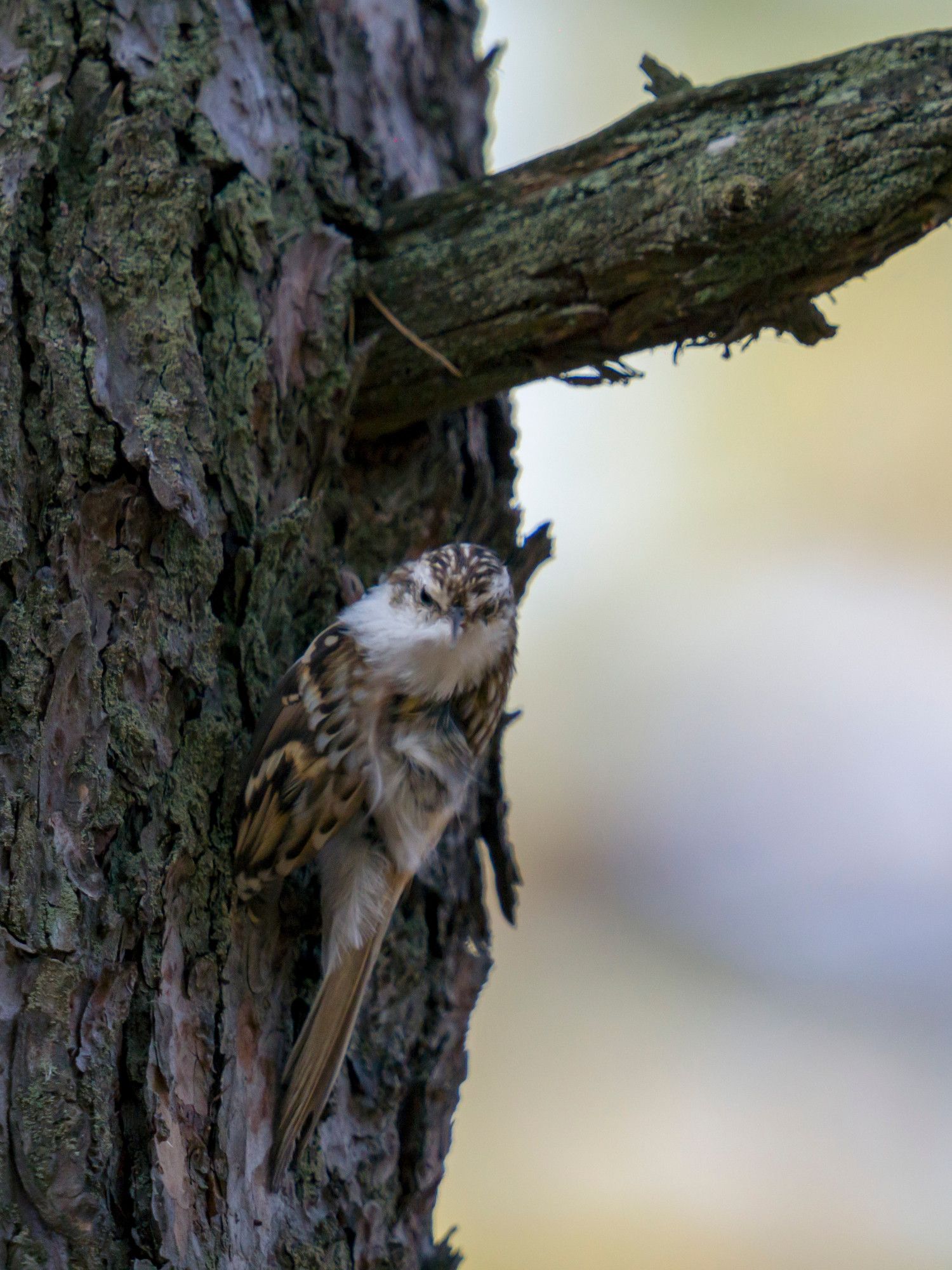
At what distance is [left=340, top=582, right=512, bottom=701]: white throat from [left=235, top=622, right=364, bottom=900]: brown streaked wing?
0.07 metres

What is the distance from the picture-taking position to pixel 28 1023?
1.26 metres

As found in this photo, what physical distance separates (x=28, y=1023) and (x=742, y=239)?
4.28ft

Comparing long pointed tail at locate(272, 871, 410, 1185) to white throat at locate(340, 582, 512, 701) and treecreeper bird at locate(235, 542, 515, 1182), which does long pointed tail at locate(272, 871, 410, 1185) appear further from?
white throat at locate(340, 582, 512, 701)

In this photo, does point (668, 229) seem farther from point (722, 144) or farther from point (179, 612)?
point (179, 612)

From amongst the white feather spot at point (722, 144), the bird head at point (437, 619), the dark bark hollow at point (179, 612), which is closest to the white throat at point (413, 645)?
the bird head at point (437, 619)

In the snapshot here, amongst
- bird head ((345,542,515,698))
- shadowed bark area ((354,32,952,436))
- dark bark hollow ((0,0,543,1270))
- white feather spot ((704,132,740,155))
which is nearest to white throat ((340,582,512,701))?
bird head ((345,542,515,698))

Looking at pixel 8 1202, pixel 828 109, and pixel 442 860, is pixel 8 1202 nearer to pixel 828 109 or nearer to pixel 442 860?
pixel 442 860

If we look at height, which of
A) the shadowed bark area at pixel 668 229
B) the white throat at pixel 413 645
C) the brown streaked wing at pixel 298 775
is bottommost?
the brown streaked wing at pixel 298 775

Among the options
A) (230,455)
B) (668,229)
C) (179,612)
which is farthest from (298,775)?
(668,229)

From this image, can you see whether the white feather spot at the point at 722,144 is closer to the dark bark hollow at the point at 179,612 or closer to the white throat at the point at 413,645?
the dark bark hollow at the point at 179,612

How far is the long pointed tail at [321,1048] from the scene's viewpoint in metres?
1.51

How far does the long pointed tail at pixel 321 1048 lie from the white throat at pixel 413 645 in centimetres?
36

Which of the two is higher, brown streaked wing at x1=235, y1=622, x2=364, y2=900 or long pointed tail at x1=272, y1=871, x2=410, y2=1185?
brown streaked wing at x1=235, y1=622, x2=364, y2=900

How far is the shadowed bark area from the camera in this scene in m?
1.50
